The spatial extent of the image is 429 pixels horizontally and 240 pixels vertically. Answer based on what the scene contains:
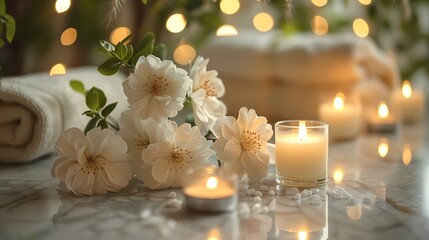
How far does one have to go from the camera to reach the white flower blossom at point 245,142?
931mm

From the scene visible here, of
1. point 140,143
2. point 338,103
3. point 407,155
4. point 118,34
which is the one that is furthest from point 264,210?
point 118,34

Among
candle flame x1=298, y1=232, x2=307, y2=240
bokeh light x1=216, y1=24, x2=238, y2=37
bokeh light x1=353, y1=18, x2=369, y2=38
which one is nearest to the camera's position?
candle flame x1=298, y1=232, x2=307, y2=240

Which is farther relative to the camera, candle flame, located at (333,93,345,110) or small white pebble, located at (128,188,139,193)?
candle flame, located at (333,93,345,110)

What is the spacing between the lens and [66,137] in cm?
90

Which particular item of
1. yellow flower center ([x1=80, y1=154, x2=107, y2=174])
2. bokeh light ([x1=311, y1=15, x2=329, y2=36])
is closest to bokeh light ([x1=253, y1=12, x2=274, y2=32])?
bokeh light ([x1=311, y1=15, x2=329, y2=36])

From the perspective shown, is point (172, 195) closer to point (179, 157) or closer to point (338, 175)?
point (179, 157)

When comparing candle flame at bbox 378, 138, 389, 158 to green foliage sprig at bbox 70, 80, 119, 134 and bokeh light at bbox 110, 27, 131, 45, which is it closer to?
green foliage sprig at bbox 70, 80, 119, 134

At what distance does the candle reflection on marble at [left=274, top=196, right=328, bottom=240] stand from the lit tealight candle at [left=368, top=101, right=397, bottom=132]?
61 cm

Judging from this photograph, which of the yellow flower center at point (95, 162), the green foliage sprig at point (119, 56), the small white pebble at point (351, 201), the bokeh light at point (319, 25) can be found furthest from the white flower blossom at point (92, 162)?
the bokeh light at point (319, 25)

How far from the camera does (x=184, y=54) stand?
156 cm

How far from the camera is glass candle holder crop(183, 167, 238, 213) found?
808 millimetres

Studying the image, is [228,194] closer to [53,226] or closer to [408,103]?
[53,226]

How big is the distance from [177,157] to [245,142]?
0.11 metres

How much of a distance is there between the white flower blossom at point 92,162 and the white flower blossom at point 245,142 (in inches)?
5.8
